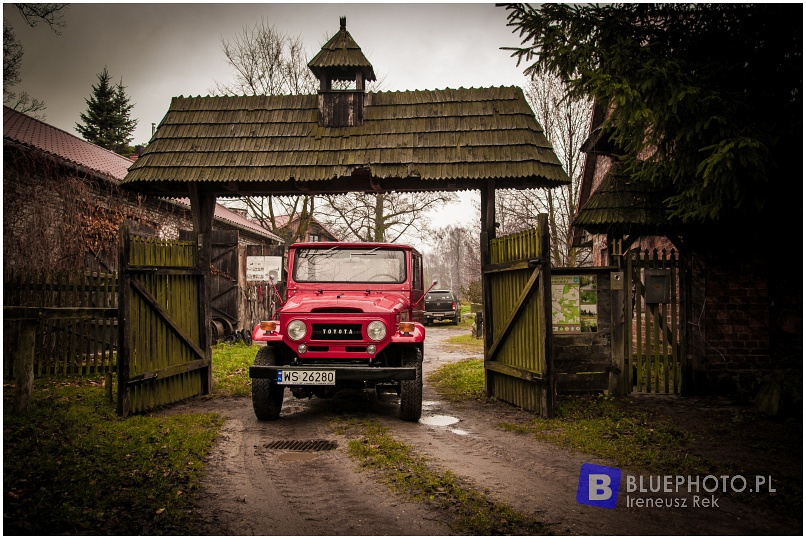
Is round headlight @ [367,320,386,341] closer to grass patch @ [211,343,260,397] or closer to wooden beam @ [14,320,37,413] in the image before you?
grass patch @ [211,343,260,397]

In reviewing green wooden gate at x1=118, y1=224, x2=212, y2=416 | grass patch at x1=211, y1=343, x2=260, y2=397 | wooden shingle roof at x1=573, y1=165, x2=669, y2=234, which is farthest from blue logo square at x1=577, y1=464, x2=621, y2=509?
grass patch at x1=211, y1=343, x2=260, y2=397

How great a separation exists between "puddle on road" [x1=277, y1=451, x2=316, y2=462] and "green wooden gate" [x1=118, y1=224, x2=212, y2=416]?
2511 mm

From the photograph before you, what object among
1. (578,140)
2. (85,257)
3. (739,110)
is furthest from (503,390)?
(578,140)

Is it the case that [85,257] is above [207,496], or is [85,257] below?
above

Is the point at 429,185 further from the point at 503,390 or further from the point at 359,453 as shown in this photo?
the point at 359,453

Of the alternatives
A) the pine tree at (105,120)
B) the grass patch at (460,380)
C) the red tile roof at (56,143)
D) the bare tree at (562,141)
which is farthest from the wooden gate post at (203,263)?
the pine tree at (105,120)

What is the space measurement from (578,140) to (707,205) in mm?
13472

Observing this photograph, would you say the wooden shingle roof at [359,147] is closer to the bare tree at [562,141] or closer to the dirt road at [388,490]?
the dirt road at [388,490]

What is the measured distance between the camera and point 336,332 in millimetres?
5930

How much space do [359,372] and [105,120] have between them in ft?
125

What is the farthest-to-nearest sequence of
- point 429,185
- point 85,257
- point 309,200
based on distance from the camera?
point 309,200 → point 85,257 → point 429,185

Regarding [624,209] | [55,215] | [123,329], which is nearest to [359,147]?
[123,329]

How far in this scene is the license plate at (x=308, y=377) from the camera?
562 centimetres

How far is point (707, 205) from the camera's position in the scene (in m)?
5.52
